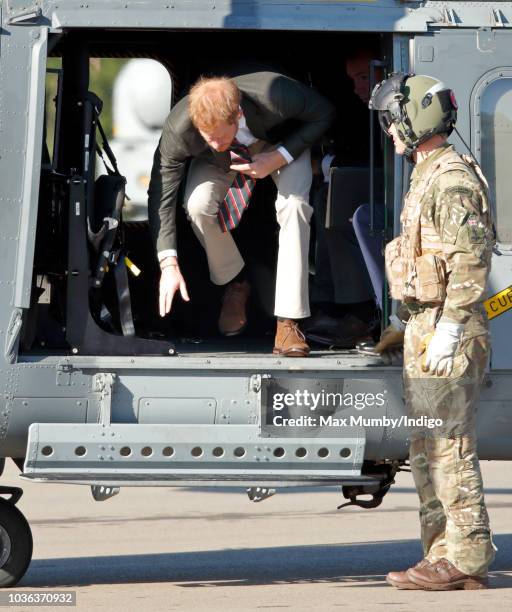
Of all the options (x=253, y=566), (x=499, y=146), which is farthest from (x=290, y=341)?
(x=253, y=566)

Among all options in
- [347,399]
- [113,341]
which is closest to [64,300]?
[113,341]

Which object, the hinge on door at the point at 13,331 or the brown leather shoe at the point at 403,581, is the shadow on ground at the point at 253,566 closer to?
the brown leather shoe at the point at 403,581

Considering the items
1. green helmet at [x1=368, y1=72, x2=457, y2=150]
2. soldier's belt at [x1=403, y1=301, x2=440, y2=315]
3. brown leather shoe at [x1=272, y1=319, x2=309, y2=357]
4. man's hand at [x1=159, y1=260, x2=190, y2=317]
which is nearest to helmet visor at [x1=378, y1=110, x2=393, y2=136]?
green helmet at [x1=368, y1=72, x2=457, y2=150]

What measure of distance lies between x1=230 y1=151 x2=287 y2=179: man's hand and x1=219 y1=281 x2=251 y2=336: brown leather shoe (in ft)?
3.14

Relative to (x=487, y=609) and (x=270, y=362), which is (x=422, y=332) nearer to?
(x=270, y=362)

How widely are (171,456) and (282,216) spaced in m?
1.43

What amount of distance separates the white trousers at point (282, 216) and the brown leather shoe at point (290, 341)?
0.05 meters

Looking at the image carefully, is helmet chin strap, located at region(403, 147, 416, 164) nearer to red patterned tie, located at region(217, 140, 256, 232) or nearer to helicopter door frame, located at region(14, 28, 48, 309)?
red patterned tie, located at region(217, 140, 256, 232)

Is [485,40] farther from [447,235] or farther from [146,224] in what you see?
[146,224]

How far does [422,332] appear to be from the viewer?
5914mm

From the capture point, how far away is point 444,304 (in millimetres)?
5773

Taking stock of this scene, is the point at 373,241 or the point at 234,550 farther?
the point at 234,550

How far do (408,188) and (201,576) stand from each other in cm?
236

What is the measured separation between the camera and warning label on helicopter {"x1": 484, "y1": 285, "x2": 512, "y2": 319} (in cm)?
618
